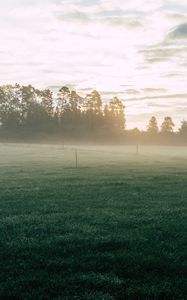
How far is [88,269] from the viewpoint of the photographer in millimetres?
11883

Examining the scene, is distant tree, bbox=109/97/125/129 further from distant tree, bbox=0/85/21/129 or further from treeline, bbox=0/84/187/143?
distant tree, bbox=0/85/21/129

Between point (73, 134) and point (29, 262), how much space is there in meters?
160

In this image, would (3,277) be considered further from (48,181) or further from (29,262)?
(48,181)

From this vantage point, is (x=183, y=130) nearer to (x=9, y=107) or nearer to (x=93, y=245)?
(x=9, y=107)

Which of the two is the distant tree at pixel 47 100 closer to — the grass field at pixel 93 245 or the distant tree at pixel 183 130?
the distant tree at pixel 183 130

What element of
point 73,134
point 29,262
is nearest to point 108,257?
point 29,262

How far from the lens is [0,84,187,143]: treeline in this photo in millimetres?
165750

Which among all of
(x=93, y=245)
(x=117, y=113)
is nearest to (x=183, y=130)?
(x=117, y=113)

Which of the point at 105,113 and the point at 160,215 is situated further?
the point at 105,113

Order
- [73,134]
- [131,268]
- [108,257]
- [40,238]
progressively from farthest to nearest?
[73,134] → [40,238] → [108,257] → [131,268]

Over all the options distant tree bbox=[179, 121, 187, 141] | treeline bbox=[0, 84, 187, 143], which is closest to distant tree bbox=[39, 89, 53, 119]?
treeline bbox=[0, 84, 187, 143]

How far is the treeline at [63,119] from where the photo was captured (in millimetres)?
165750

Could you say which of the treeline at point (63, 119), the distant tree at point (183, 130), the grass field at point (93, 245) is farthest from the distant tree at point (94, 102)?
the grass field at point (93, 245)

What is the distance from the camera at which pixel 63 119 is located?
6831 inches
